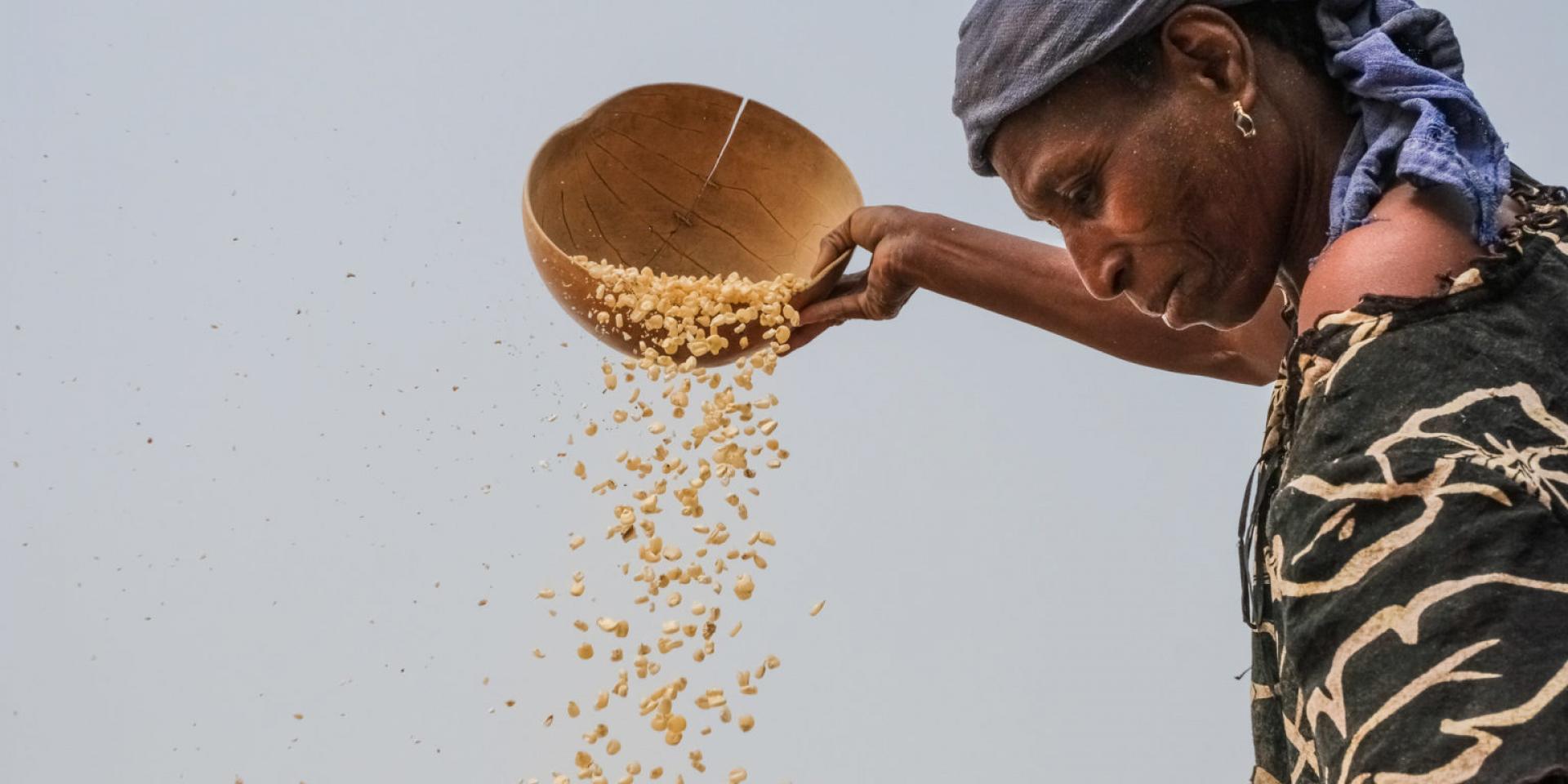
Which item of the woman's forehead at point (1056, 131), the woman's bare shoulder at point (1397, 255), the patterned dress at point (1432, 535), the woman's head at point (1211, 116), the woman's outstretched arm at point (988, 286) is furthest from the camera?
the woman's outstretched arm at point (988, 286)

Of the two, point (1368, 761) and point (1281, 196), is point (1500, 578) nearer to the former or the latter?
point (1368, 761)

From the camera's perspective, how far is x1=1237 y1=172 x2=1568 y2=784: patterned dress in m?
0.91

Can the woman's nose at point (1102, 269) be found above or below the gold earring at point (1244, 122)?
below

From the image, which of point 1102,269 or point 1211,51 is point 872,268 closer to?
point 1102,269

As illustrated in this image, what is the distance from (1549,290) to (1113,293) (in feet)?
1.48

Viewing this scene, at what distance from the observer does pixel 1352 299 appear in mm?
1093

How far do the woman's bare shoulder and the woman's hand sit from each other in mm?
885

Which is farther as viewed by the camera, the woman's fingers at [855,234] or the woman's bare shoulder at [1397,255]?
the woman's fingers at [855,234]

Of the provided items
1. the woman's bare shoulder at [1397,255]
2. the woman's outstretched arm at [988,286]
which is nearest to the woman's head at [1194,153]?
the woman's bare shoulder at [1397,255]

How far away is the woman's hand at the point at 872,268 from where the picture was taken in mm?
2023

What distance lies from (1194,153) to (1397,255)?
25 centimetres

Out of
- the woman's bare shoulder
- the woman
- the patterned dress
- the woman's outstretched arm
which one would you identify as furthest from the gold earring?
the woman's outstretched arm

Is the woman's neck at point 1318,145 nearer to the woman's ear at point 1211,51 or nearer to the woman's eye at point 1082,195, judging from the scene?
the woman's ear at point 1211,51

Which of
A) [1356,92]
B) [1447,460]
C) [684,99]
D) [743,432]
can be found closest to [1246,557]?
[1447,460]
